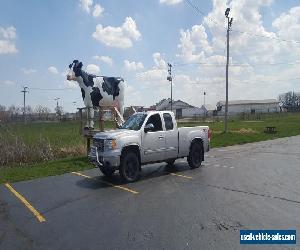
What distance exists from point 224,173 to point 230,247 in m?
7.42

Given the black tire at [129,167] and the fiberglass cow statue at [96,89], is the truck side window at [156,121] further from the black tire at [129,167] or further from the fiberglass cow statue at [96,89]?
the fiberglass cow statue at [96,89]

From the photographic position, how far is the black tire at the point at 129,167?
1219cm

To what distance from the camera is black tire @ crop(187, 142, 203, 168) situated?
1479cm

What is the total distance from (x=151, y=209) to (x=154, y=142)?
15.0ft

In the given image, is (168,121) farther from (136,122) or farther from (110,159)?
(110,159)

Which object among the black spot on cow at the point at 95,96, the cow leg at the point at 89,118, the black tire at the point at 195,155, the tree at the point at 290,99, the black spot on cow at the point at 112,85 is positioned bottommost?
the black tire at the point at 195,155

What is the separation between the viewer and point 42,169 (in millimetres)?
15344

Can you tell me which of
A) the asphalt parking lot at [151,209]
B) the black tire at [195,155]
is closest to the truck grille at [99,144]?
the asphalt parking lot at [151,209]

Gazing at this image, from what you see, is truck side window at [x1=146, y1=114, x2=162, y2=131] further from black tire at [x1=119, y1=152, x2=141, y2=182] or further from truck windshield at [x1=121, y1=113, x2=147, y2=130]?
black tire at [x1=119, y1=152, x2=141, y2=182]

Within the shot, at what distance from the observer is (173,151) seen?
13.9 metres

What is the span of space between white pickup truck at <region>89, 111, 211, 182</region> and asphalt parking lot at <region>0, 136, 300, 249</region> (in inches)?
23.4

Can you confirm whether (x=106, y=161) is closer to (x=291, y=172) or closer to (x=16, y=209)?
(x=16, y=209)

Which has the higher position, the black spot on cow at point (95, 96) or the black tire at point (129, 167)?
the black spot on cow at point (95, 96)

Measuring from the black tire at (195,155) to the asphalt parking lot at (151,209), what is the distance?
0.73 meters
